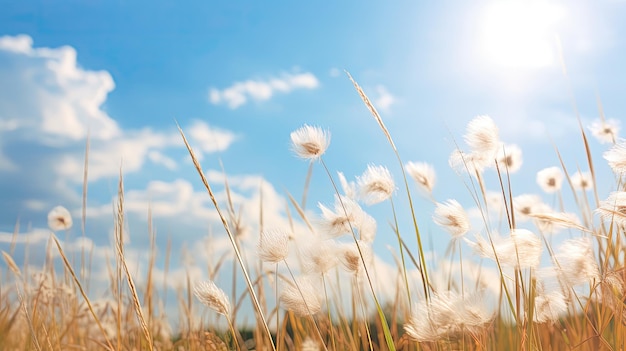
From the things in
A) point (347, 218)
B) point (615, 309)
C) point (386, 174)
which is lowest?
point (615, 309)

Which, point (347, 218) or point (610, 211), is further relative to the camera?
point (347, 218)

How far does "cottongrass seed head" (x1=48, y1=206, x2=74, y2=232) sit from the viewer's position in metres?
3.33

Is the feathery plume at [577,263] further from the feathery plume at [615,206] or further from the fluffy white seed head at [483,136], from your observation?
the fluffy white seed head at [483,136]

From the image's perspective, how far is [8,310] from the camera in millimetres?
3271

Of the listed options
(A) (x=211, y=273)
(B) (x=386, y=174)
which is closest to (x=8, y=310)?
(A) (x=211, y=273)

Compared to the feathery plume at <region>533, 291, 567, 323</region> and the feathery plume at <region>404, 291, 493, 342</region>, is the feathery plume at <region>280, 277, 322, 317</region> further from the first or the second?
the feathery plume at <region>533, 291, 567, 323</region>

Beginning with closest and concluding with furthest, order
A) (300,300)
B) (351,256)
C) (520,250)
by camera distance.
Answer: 1. (520,250)
2. (300,300)
3. (351,256)

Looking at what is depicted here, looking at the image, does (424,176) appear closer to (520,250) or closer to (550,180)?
(520,250)

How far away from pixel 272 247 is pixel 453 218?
0.41 m

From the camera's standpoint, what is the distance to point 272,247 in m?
1.35

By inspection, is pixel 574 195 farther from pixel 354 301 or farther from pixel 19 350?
pixel 19 350

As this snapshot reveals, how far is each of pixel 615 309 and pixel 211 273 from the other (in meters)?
2.00

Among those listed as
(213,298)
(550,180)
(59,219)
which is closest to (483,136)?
(213,298)

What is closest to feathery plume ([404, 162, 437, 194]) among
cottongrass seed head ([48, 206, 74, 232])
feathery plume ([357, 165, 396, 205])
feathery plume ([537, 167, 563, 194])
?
feathery plume ([357, 165, 396, 205])
